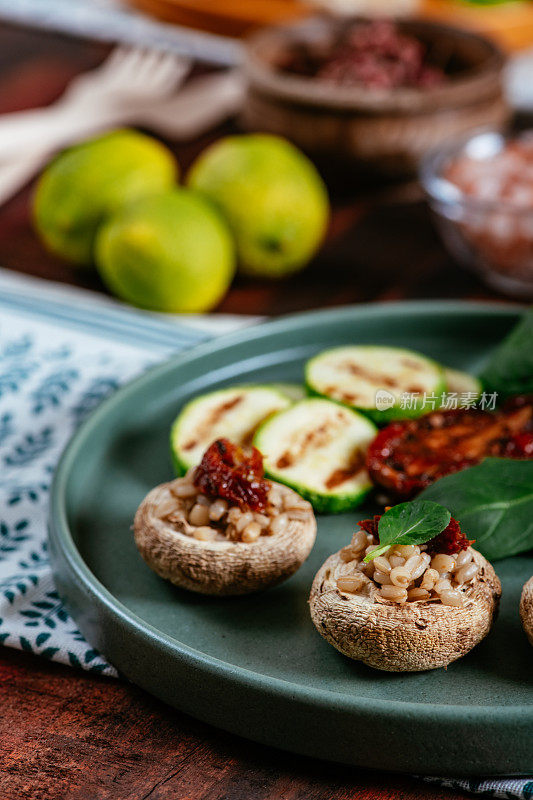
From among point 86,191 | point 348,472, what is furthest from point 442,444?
point 86,191

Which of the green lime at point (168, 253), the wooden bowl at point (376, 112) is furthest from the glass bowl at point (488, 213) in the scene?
the green lime at point (168, 253)

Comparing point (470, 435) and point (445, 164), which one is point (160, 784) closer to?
point (470, 435)

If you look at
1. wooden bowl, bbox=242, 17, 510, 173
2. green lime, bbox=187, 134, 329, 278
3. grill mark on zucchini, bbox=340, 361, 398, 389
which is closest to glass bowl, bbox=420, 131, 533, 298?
wooden bowl, bbox=242, 17, 510, 173

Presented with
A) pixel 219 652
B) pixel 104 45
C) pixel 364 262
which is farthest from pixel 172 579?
pixel 104 45

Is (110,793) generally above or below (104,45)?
below

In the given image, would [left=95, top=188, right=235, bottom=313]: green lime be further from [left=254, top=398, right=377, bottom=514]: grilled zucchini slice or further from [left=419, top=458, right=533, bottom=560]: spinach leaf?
[left=419, top=458, right=533, bottom=560]: spinach leaf
